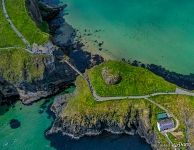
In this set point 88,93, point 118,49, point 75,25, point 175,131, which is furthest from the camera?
point 75,25

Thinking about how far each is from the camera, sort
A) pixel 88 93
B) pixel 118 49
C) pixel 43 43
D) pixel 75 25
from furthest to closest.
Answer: pixel 75 25, pixel 118 49, pixel 43 43, pixel 88 93

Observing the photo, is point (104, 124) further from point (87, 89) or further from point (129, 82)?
point (129, 82)

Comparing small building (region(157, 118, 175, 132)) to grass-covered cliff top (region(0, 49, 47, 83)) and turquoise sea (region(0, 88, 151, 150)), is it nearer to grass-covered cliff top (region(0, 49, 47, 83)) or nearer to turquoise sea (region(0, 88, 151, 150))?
turquoise sea (region(0, 88, 151, 150))

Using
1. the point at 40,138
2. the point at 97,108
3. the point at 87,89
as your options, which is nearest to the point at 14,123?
the point at 40,138

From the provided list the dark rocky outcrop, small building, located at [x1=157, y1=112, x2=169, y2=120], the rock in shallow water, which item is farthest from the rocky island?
the dark rocky outcrop

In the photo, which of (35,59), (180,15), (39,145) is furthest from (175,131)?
(180,15)

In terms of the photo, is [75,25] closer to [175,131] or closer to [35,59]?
[35,59]

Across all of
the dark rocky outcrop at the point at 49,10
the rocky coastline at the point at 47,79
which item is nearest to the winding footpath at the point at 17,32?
the rocky coastline at the point at 47,79
